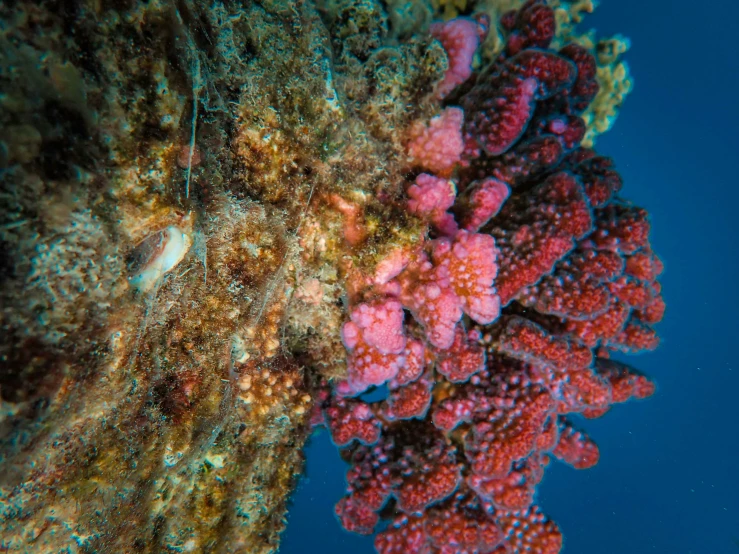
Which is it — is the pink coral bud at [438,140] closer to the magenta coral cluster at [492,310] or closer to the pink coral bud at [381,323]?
the magenta coral cluster at [492,310]

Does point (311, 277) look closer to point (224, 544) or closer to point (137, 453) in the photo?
point (137, 453)

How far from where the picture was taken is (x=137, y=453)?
222 centimetres

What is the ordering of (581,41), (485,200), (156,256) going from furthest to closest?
(581,41) → (485,200) → (156,256)

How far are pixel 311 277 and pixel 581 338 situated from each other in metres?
2.41

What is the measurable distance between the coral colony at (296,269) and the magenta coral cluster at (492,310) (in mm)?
23

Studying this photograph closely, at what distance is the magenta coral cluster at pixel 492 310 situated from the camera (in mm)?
2947

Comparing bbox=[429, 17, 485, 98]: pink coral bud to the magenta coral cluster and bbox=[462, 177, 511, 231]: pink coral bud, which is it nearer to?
the magenta coral cluster

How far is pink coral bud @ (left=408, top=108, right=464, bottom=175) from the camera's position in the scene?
304 centimetres

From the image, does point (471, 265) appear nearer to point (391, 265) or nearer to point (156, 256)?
point (391, 265)

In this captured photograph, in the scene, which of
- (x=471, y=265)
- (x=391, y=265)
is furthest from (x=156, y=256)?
(x=471, y=265)

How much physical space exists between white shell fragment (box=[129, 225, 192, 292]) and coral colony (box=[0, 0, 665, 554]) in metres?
0.02

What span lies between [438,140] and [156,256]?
220 centimetres

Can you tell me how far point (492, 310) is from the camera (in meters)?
3.00

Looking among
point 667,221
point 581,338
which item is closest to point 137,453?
point 581,338
